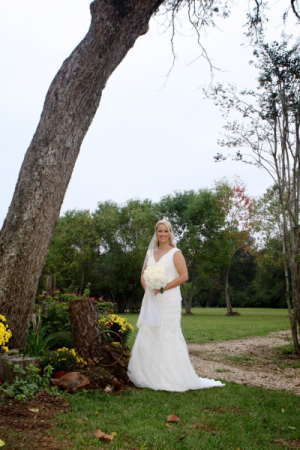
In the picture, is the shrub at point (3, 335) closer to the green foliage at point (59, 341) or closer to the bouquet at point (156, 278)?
the green foliage at point (59, 341)

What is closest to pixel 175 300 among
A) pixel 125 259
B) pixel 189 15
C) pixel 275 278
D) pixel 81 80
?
pixel 81 80

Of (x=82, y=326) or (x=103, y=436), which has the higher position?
(x=82, y=326)

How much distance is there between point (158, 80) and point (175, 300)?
4671 mm

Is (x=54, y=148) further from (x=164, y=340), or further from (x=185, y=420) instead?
(x=185, y=420)

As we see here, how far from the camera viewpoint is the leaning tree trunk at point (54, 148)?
609 cm

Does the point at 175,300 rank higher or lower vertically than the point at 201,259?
lower

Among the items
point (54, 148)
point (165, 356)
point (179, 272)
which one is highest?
point (54, 148)

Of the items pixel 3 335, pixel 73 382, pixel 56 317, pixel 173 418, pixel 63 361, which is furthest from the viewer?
pixel 56 317

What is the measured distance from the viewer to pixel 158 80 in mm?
8805

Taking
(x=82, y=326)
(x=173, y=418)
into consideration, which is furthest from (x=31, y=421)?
(x=82, y=326)

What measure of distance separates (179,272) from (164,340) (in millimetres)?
1130

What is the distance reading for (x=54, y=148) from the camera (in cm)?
634

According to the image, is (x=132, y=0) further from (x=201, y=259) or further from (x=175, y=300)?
(x=201, y=259)

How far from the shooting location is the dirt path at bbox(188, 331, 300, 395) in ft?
25.7
